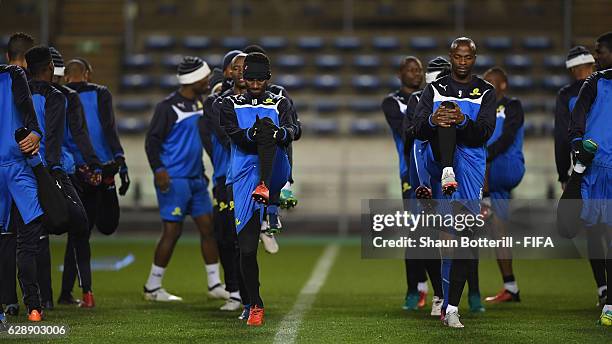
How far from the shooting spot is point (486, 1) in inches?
953

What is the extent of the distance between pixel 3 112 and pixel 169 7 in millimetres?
17399

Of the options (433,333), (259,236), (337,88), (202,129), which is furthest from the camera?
(337,88)

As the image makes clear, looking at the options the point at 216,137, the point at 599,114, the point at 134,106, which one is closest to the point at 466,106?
the point at 599,114

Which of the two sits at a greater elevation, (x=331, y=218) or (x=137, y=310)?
(x=137, y=310)

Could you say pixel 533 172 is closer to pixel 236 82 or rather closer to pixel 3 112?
pixel 236 82

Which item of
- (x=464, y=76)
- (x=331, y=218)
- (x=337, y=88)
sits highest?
(x=464, y=76)

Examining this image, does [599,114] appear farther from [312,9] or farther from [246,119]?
[312,9]

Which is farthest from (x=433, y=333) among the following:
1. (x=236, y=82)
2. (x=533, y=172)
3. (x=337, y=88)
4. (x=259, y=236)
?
(x=337, y=88)

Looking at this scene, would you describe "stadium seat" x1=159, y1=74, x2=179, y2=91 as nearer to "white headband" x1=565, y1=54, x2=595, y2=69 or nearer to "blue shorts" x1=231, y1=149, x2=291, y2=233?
"white headband" x1=565, y1=54, x2=595, y2=69

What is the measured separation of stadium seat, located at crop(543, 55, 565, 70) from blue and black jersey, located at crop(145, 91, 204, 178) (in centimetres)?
1396

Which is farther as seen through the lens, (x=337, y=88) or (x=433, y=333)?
(x=337, y=88)

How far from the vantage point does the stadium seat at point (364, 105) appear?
72.6 feet

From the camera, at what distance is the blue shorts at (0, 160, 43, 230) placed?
797 centimetres

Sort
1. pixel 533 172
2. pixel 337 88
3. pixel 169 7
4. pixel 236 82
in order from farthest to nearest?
pixel 169 7 < pixel 337 88 < pixel 533 172 < pixel 236 82
